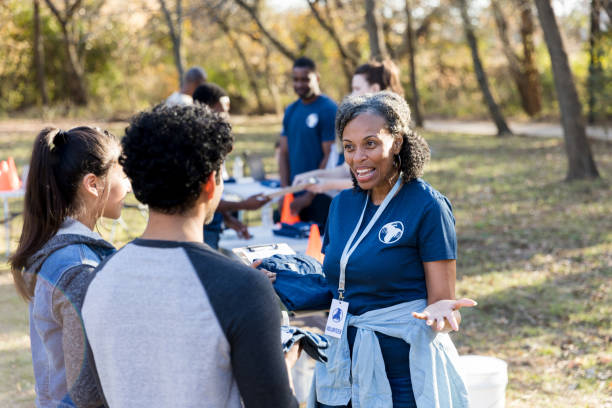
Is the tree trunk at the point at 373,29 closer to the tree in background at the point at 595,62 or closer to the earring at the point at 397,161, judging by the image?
the tree in background at the point at 595,62

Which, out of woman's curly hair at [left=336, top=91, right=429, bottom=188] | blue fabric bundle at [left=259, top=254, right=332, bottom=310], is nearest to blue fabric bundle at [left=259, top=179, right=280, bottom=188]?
blue fabric bundle at [left=259, top=254, right=332, bottom=310]

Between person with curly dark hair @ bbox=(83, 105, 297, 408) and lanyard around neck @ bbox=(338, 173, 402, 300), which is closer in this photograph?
person with curly dark hair @ bbox=(83, 105, 297, 408)

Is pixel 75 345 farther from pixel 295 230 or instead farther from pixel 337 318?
pixel 295 230

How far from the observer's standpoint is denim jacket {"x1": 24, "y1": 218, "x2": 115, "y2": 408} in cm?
192

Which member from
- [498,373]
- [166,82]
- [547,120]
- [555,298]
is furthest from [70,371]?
[166,82]

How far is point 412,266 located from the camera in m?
2.40

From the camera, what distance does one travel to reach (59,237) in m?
2.14

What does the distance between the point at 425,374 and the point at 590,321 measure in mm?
4080

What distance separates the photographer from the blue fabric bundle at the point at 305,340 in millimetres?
1896

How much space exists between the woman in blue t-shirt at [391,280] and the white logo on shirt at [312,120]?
3.10 m

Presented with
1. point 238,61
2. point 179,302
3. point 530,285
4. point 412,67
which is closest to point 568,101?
point 530,285

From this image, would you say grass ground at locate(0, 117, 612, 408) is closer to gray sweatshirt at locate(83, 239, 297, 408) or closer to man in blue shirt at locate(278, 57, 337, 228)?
man in blue shirt at locate(278, 57, 337, 228)

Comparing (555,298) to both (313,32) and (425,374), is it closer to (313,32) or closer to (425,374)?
(425,374)

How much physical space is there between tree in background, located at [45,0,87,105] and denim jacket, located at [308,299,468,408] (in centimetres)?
2697
